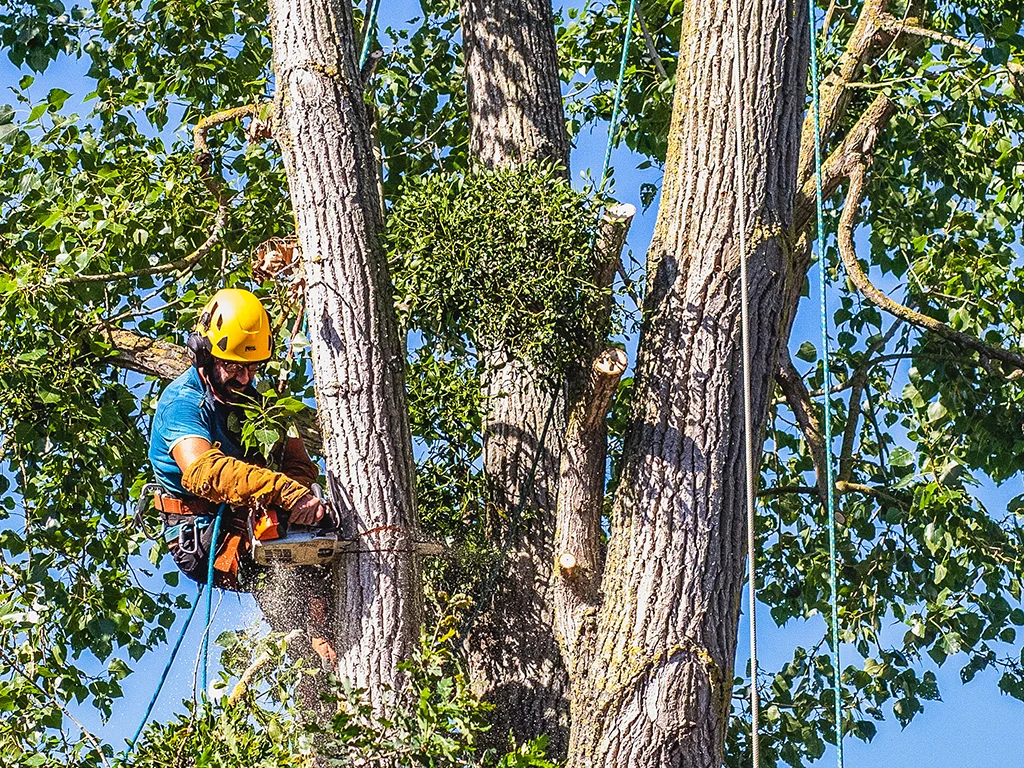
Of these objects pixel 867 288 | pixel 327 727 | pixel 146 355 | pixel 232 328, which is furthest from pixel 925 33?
pixel 327 727

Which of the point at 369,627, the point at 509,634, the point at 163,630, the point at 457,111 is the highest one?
the point at 457,111

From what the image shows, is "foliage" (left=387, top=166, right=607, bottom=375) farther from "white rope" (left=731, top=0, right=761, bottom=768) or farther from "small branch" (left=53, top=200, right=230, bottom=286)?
"small branch" (left=53, top=200, right=230, bottom=286)

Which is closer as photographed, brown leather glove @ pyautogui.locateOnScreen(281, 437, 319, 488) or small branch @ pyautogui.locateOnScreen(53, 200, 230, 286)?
brown leather glove @ pyautogui.locateOnScreen(281, 437, 319, 488)

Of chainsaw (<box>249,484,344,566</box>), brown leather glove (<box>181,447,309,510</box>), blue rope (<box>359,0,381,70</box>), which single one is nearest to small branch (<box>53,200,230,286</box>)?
blue rope (<box>359,0,381,70</box>)

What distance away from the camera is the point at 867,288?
18.1ft

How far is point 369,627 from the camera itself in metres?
4.34

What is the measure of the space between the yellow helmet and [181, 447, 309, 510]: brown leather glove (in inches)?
14.2

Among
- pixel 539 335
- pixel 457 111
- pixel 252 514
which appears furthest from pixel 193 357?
pixel 457 111

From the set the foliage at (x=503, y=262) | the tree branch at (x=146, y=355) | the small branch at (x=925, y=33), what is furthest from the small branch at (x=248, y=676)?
the small branch at (x=925, y=33)

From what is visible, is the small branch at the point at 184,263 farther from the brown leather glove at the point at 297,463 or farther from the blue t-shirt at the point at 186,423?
the brown leather glove at the point at 297,463

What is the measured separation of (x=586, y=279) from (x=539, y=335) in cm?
24

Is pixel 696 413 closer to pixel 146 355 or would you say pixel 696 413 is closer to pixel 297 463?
pixel 297 463

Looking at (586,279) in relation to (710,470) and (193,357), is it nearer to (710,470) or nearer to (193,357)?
(710,470)

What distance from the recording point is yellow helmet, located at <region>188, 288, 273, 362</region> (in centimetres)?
486
